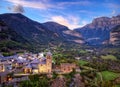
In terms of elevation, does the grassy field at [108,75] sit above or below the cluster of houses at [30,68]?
below

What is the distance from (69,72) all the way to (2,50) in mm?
58491

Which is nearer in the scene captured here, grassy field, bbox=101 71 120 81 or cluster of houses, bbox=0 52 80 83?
cluster of houses, bbox=0 52 80 83

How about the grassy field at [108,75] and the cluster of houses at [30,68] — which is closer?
the cluster of houses at [30,68]

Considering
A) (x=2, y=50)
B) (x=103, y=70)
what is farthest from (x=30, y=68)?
(x=2, y=50)

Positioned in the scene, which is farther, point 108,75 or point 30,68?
point 108,75

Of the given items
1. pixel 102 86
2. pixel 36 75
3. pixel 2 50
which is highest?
pixel 2 50

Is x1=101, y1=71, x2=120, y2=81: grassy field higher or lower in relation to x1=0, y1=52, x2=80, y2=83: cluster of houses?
lower

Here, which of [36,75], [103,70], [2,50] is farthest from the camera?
[2,50]

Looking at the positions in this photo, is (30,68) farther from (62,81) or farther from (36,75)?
(62,81)

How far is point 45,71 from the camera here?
3578 inches

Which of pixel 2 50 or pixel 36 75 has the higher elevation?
pixel 2 50

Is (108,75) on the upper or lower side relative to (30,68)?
lower

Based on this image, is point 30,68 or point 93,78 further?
point 93,78

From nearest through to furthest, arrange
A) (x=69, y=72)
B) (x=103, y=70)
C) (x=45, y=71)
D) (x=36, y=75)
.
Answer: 1. (x=36, y=75)
2. (x=45, y=71)
3. (x=69, y=72)
4. (x=103, y=70)
